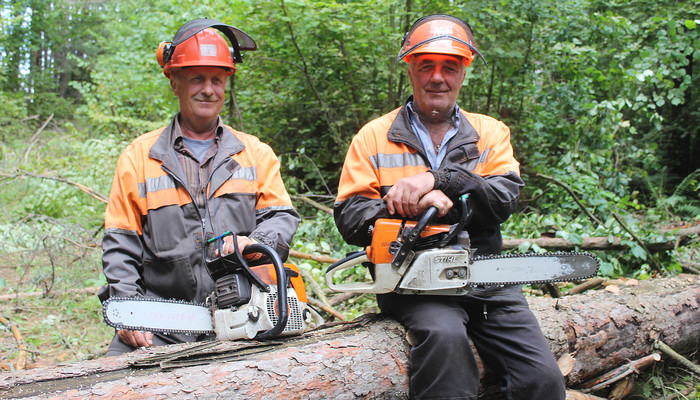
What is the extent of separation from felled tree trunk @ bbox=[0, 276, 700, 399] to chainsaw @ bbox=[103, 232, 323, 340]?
3.5 inches

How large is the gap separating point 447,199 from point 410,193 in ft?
0.51

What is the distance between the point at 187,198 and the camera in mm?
2338

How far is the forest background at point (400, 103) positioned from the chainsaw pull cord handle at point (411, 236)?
1.86m

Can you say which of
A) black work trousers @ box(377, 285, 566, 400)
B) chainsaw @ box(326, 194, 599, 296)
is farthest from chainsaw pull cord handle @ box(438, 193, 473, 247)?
black work trousers @ box(377, 285, 566, 400)

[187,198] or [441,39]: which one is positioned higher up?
[441,39]

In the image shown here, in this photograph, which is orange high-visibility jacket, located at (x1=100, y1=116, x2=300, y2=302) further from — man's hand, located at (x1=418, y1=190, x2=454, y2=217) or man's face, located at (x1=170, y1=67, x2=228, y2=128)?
man's hand, located at (x1=418, y1=190, x2=454, y2=217)

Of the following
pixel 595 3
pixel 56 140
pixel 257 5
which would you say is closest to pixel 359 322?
pixel 257 5

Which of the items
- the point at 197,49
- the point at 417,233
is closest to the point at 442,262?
the point at 417,233

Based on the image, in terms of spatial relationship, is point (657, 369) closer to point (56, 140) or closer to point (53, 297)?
point (53, 297)

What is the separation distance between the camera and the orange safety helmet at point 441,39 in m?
2.31

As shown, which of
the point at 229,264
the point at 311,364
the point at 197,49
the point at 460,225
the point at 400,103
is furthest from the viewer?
the point at 400,103

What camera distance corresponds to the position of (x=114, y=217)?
230 cm

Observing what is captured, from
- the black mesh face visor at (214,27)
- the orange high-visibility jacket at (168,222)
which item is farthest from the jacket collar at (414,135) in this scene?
the black mesh face visor at (214,27)

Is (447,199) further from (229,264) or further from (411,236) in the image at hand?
(229,264)
